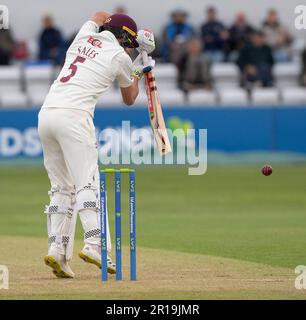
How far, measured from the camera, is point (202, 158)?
19016 millimetres

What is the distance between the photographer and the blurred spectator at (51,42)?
68.9 ft

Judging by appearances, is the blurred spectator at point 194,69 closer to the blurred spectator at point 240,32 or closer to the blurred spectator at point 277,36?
the blurred spectator at point 240,32

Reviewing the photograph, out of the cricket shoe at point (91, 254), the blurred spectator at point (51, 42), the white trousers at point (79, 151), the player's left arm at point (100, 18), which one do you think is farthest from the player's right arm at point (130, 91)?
the blurred spectator at point (51, 42)

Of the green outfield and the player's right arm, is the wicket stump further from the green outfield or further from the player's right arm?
the player's right arm

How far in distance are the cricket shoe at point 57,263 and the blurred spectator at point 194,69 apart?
12.3m

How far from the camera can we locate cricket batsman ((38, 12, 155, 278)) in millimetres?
8508

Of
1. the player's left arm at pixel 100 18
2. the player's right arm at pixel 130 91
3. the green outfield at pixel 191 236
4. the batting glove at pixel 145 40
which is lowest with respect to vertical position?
the green outfield at pixel 191 236

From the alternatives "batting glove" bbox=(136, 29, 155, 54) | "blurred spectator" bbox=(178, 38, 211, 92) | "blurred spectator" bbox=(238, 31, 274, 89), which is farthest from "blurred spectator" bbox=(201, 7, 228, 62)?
"batting glove" bbox=(136, 29, 155, 54)

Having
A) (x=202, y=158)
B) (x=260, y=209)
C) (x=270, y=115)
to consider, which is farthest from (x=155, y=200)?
(x=270, y=115)

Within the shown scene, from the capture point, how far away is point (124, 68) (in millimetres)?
8750

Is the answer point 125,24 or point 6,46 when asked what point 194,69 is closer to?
point 6,46

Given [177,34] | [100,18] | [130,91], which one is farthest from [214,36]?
[130,91]
